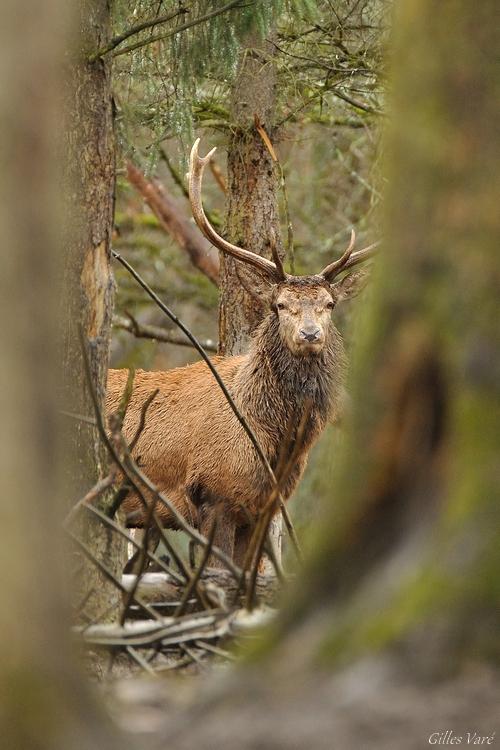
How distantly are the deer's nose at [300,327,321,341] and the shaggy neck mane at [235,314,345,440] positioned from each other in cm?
53

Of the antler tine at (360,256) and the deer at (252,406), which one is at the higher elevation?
the antler tine at (360,256)

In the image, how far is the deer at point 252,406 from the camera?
31.0ft

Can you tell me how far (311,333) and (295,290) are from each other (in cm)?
46

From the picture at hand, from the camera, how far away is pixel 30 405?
218 centimetres

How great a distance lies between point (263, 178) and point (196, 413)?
197 cm

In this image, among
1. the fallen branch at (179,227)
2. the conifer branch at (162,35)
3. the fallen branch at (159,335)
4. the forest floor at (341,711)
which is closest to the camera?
the forest floor at (341,711)

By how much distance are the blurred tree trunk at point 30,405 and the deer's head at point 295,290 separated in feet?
22.5

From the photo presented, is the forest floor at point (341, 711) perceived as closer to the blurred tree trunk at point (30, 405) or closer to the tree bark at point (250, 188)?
the blurred tree trunk at point (30, 405)

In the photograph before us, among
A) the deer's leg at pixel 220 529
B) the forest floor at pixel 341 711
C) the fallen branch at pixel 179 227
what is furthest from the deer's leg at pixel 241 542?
the forest floor at pixel 341 711

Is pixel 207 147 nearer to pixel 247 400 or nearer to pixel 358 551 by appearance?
pixel 247 400

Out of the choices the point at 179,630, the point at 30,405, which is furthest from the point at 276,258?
the point at 30,405
